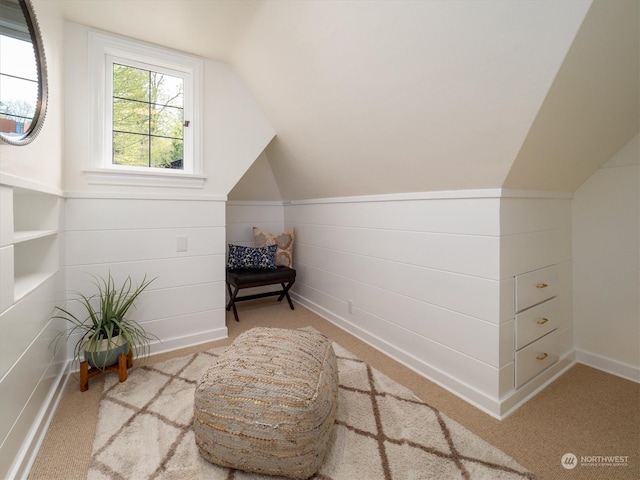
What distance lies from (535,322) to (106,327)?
2790mm

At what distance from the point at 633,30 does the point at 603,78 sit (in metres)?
0.19

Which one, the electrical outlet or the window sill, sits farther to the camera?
the electrical outlet

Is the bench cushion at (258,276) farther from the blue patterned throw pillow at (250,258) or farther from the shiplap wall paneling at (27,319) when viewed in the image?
the shiplap wall paneling at (27,319)

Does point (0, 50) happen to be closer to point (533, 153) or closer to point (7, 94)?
point (7, 94)

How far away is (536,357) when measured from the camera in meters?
1.89

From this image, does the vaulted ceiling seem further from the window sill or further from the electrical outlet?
the electrical outlet

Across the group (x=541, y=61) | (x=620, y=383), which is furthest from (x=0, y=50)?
(x=620, y=383)

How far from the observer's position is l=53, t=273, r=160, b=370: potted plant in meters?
1.87

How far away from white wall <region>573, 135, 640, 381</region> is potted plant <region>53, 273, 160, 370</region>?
10.9ft

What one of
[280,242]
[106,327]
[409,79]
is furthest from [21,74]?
[280,242]

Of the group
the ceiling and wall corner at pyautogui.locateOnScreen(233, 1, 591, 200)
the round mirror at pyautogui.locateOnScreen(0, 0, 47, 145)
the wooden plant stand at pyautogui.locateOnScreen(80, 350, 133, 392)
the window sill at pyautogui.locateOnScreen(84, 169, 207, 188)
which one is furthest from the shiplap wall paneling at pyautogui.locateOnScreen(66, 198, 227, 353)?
the ceiling and wall corner at pyautogui.locateOnScreen(233, 1, 591, 200)

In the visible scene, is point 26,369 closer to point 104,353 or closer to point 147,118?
point 104,353

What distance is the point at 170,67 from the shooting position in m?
2.41

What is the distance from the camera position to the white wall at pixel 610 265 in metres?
1.94
